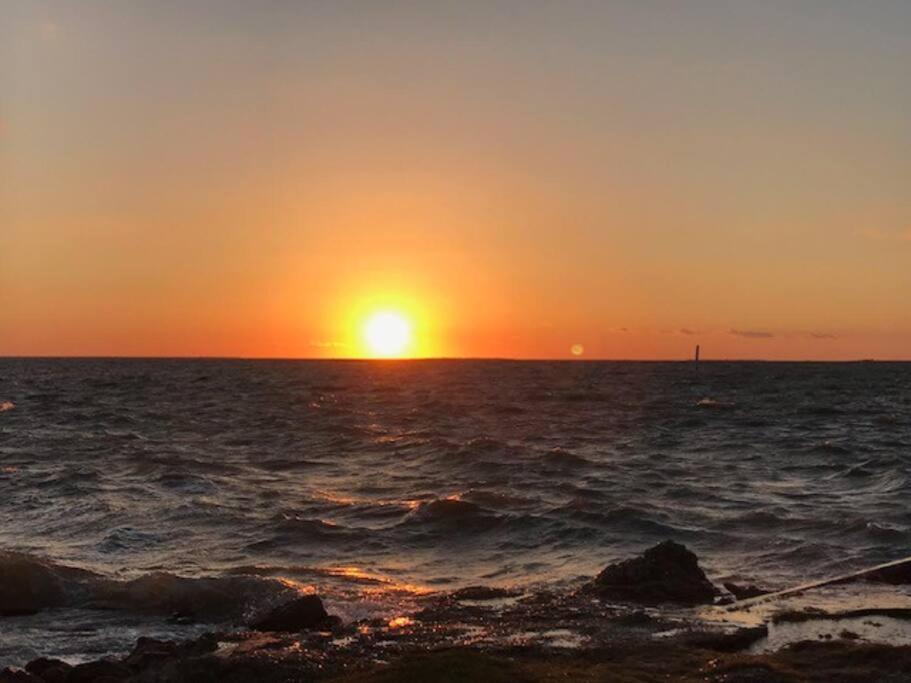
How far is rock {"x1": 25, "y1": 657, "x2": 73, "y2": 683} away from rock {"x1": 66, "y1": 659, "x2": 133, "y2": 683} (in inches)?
4.8

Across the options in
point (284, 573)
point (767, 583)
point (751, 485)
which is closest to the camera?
point (767, 583)

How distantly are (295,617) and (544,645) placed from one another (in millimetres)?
3337

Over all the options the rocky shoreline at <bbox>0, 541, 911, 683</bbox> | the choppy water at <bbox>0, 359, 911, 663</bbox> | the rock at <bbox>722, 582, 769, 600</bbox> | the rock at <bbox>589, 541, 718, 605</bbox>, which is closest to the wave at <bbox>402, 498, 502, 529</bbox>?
the choppy water at <bbox>0, 359, 911, 663</bbox>

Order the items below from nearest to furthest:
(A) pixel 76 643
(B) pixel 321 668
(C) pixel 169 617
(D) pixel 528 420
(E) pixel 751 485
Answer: (B) pixel 321 668 → (A) pixel 76 643 → (C) pixel 169 617 → (E) pixel 751 485 → (D) pixel 528 420

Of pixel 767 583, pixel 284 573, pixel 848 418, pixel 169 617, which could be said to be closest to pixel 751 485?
pixel 767 583

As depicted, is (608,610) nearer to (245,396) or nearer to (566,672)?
(566,672)

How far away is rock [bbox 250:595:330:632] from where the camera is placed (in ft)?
39.5

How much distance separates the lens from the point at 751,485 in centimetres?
2672

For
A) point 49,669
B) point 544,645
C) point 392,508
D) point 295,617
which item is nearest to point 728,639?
point 544,645

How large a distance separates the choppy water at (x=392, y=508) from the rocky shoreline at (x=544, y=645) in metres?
1.73

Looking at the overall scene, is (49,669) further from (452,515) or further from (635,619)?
(452,515)

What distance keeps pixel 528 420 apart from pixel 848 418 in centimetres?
1786

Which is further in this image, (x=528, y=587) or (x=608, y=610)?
(x=528, y=587)

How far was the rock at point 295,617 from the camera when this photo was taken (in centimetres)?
1205
